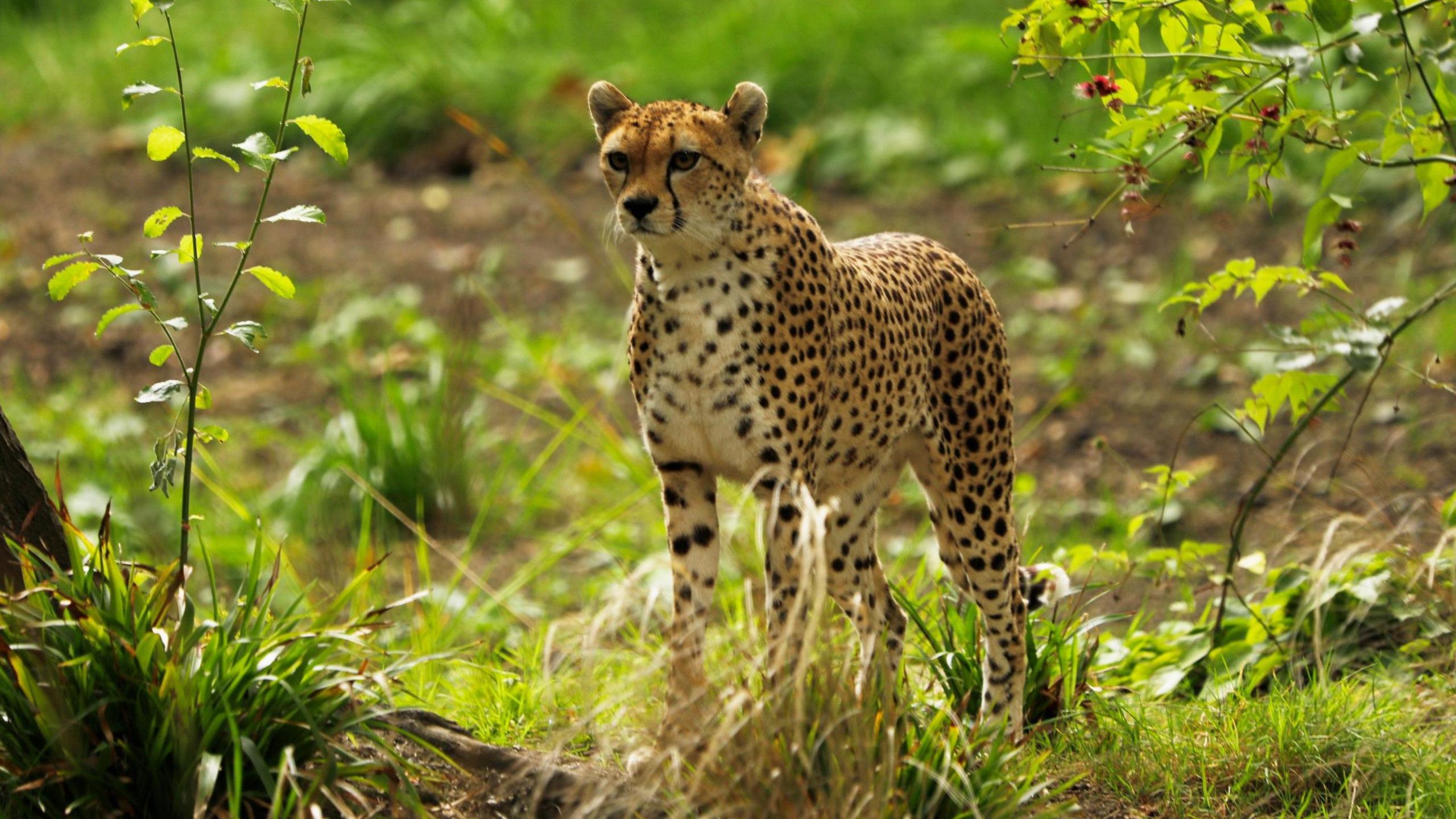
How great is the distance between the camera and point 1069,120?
9.10 metres

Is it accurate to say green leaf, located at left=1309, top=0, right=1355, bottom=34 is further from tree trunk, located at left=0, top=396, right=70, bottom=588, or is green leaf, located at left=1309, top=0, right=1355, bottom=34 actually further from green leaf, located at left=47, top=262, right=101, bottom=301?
tree trunk, located at left=0, top=396, right=70, bottom=588

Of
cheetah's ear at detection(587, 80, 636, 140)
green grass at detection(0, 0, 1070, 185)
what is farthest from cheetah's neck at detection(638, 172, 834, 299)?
green grass at detection(0, 0, 1070, 185)

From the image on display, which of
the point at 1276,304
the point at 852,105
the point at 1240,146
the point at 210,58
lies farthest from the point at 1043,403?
the point at 210,58

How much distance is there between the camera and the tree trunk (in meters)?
3.48

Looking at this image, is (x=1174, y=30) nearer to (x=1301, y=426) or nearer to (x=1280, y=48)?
(x=1280, y=48)

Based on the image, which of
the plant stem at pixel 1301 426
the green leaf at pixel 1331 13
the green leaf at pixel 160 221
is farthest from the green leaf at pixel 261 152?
the plant stem at pixel 1301 426

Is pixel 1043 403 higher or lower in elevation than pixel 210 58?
lower

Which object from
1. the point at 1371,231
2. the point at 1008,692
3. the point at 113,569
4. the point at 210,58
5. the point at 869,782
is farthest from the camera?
the point at 210,58

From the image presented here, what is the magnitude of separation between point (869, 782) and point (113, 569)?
5.11ft

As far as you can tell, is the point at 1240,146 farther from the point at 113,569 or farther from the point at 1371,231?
the point at 1371,231

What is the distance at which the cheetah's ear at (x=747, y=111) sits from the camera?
393 cm

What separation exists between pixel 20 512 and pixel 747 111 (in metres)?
1.89

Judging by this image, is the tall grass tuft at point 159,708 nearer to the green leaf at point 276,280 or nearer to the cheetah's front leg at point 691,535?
the green leaf at point 276,280

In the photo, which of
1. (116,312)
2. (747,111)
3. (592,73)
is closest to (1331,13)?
(747,111)
